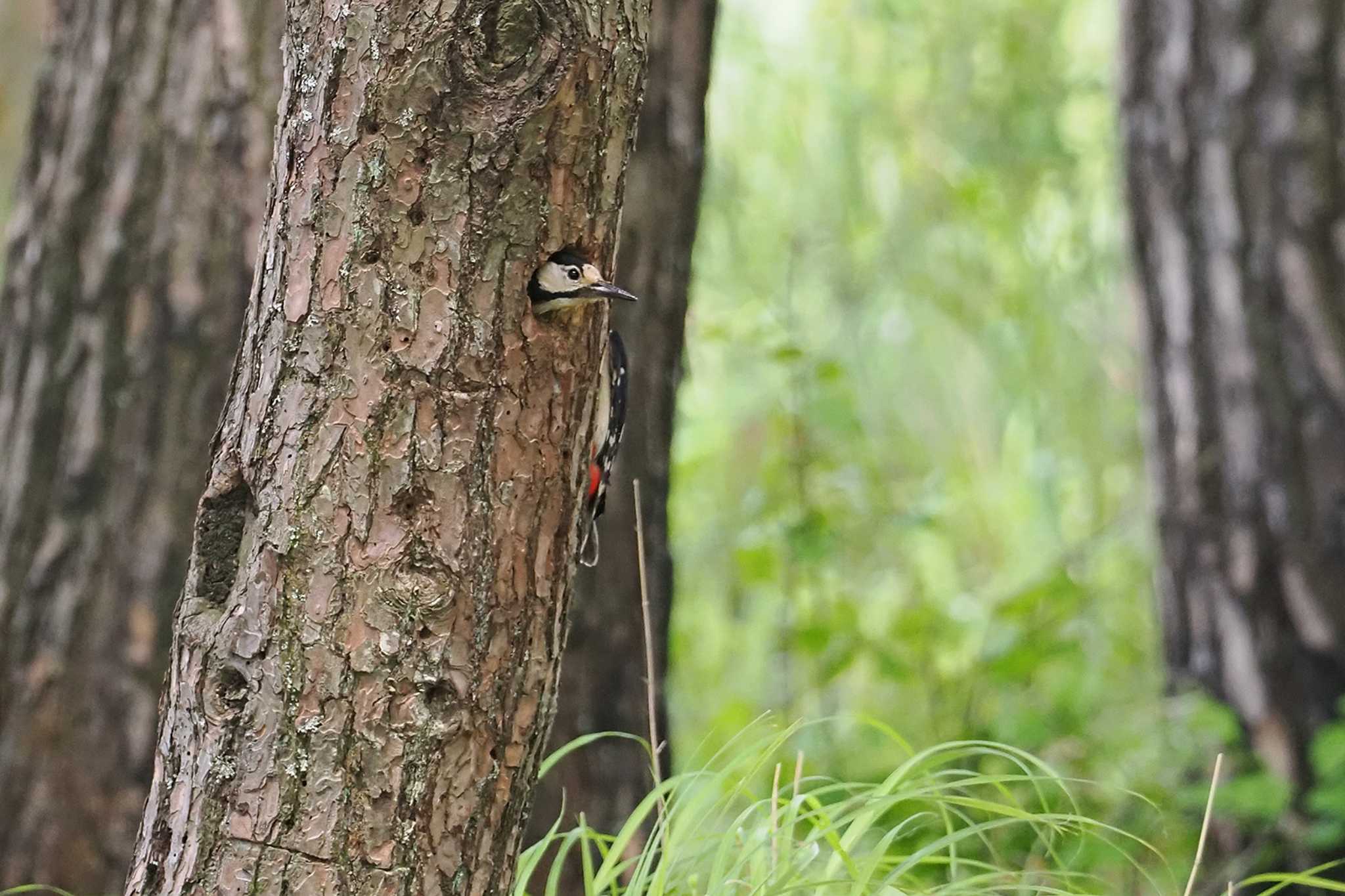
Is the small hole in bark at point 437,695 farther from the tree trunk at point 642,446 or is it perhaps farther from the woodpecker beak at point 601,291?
the tree trunk at point 642,446

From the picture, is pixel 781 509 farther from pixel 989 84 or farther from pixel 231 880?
pixel 231 880

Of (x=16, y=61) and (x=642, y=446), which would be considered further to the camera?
(x=16, y=61)

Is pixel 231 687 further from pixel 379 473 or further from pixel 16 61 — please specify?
pixel 16 61

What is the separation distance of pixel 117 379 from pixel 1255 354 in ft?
9.01

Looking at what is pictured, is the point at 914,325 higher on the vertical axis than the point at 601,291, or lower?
higher

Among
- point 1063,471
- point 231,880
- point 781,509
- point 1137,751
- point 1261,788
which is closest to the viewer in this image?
point 231,880

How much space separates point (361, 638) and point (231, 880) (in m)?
0.27

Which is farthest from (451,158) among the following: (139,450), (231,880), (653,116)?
(139,450)

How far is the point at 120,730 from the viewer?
2449mm

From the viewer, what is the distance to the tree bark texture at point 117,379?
245cm

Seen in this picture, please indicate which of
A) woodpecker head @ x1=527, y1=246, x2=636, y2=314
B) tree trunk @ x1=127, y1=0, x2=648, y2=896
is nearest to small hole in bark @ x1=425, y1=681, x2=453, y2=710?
tree trunk @ x1=127, y1=0, x2=648, y2=896

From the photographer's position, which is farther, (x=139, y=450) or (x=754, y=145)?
(x=754, y=145)

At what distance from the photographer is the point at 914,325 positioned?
4.85m

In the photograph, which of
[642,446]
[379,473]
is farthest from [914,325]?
[379,473]
